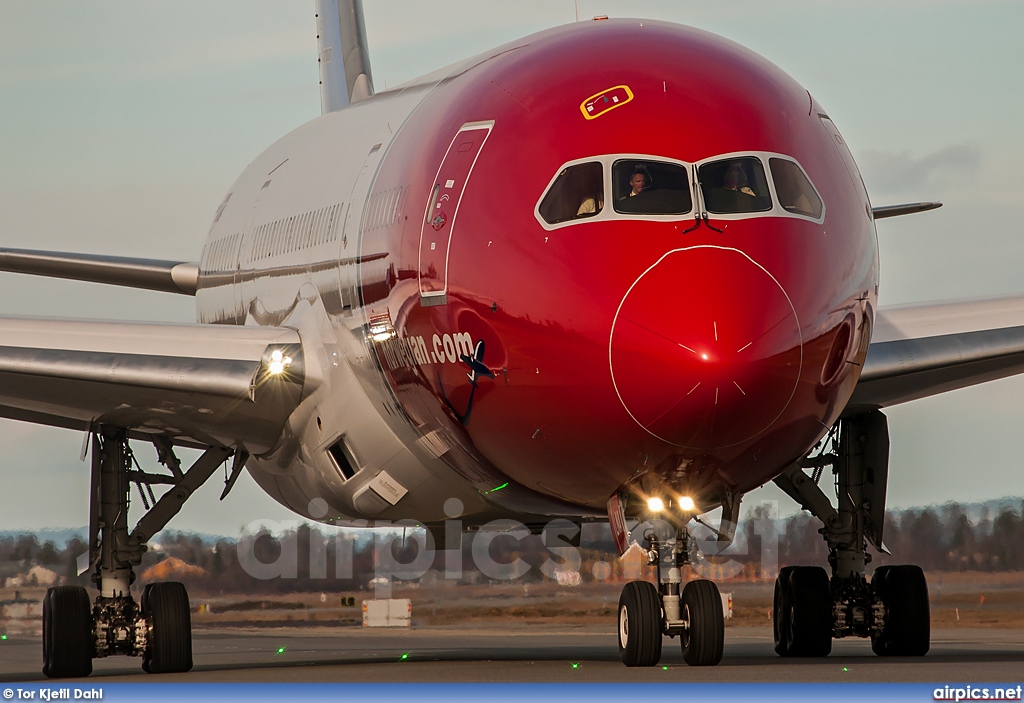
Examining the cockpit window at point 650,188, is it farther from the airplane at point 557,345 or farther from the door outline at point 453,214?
the door outline at point 453,214

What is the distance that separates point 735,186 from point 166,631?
7615 millimetres

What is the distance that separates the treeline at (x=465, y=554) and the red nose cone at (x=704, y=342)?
13.1 m

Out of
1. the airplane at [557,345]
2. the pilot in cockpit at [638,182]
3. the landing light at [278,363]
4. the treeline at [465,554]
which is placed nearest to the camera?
the airplane at [557,345]

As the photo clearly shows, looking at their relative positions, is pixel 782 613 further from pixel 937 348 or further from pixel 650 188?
pixel 650 188

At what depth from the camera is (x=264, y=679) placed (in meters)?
14.4

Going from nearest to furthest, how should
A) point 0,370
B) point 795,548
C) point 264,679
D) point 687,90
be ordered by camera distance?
point 687,90
point 264,679
point 0,370
point 795,548

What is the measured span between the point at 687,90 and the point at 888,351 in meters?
4.59

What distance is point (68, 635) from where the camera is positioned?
16203mm

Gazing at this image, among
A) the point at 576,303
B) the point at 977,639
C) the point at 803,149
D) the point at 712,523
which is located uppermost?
the point at 803,149

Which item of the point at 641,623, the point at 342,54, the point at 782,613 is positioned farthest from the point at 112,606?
the point at 342,54

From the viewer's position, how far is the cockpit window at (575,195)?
11547 millimetres

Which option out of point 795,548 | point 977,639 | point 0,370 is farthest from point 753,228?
point 795,548

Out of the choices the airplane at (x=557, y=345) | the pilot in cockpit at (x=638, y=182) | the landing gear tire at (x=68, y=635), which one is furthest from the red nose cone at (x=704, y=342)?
the landing gear tire at (x=68, y=635)

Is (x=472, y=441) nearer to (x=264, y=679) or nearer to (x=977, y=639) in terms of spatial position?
(x=264, y=679)
